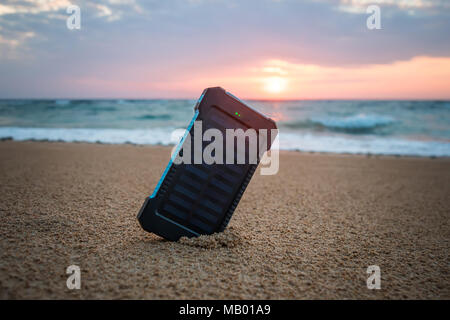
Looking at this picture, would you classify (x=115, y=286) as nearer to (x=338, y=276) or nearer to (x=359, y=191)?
(x=338, y=276)

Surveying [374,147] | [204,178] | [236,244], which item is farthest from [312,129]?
[204,178]

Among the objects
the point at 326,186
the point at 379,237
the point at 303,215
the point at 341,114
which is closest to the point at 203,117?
A: the point at 303,215

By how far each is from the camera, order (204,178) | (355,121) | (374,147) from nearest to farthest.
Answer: (204,178), (374,147), (355,121)

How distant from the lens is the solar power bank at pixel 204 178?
2.23m

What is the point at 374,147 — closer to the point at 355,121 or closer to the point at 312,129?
the point at 312,129

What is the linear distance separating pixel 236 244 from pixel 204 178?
0.65 metres

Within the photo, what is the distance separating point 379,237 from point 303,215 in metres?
0.83

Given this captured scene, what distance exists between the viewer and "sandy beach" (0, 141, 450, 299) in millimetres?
1819

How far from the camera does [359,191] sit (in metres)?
4.77

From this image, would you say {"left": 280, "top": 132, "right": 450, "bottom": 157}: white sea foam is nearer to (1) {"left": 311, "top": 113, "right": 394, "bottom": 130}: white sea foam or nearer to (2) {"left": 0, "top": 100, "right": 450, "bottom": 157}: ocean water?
(2) {"left": 0, "top": 100, "right": 450, "bottom": 157}: ocean water

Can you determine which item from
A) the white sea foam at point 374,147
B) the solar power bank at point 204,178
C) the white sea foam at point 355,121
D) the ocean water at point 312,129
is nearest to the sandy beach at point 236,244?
the solar power bank at point 204,178

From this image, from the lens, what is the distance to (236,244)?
2432 mm

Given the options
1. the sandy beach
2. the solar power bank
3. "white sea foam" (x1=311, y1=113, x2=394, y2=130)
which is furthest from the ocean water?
the solar power bank

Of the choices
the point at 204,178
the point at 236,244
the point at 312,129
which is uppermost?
the point at 312,129
